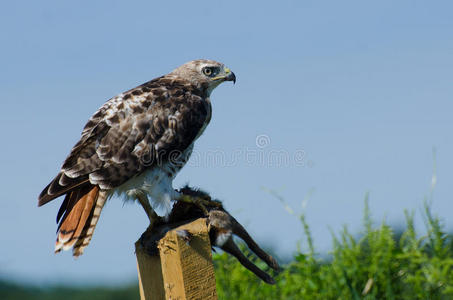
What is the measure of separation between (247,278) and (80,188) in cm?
183

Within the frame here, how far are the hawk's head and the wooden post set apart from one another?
2.24 metres

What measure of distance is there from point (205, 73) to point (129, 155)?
1.47 meters

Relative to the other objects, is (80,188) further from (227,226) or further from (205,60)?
(205,60)

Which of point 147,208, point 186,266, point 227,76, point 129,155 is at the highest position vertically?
point 227,76

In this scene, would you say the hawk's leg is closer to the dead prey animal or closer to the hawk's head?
the dead prey animal

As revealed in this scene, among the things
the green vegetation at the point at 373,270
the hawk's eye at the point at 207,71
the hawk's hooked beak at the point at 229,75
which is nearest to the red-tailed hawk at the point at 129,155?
the hawk's eye at the point at 207,71

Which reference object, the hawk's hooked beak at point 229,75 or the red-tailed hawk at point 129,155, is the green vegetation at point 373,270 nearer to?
the red-tailed hawk at point 129,155

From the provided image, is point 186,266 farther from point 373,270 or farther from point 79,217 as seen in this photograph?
point 373,270

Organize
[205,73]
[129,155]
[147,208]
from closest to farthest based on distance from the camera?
[129,155] < [147,208] < [205,73]

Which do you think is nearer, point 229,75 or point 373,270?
point 373,270

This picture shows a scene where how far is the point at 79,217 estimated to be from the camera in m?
4.02

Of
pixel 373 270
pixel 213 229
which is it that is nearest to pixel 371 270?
pixel 373 270

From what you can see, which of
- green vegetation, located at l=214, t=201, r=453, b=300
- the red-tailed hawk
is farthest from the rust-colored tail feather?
green vegetation, located at l=214, t=201, r=453, b=300

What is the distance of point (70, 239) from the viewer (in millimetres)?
3963
